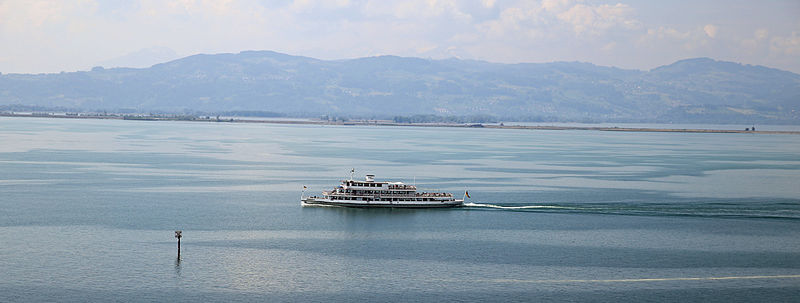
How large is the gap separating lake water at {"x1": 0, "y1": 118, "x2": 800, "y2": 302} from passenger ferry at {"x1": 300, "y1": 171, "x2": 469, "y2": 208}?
124cm

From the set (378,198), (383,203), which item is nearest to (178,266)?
(383,203)

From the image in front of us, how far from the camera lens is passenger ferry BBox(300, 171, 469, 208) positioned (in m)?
62.3

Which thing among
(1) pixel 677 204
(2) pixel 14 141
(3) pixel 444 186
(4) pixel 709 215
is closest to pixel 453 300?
(4) pixel 709 215

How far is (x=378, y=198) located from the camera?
6266 cm

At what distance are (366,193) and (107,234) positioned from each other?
21.2m

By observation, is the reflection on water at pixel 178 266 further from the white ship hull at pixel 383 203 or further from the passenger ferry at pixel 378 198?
the white ship hull at pixel 383 203

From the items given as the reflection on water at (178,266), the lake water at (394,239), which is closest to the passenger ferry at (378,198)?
the lake water at (394,239)

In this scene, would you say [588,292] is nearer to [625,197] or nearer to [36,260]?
[36,260]

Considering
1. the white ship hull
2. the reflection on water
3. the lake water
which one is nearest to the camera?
the lake water

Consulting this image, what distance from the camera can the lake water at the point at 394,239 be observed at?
3722 cm

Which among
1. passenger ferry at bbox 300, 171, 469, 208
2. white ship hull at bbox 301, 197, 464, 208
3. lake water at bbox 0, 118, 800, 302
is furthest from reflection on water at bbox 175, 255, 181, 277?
white ship hull at bbox 301, 197, 464, 208

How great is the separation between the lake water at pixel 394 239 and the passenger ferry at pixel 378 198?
1.24 m

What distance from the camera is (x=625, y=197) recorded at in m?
69.1

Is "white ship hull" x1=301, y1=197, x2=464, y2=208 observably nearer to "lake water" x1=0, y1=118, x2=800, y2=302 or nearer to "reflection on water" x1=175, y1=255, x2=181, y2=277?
"lake water" x1=0, y1=118, x2=800, y2=302
